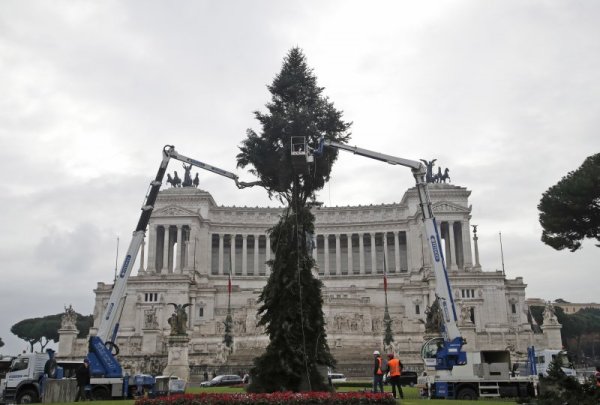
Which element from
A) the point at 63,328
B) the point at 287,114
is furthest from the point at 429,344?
the point at 63,328

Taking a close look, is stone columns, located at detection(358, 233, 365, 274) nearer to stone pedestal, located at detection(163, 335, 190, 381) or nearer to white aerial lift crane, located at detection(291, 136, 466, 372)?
stone pedestal, located at detection(163, 335, 190, 381)

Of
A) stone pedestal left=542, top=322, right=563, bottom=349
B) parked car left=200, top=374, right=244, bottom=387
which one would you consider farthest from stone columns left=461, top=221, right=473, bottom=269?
parked car left=200, top=374, right=244, bottom=387

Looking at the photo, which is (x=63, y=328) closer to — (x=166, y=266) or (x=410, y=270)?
(x=166, y=266)

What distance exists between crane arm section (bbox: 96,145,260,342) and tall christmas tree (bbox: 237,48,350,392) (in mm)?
2108

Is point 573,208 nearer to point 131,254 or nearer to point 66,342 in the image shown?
point 131,254

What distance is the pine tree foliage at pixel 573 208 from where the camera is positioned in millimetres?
45000

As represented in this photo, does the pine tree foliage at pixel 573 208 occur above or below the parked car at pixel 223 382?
above

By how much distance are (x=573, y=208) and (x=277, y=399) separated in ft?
107

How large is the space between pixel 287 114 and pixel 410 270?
7595 centimetres

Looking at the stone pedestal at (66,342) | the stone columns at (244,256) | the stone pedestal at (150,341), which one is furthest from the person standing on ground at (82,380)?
the stone columns at (244,256)

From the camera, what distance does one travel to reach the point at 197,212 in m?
107

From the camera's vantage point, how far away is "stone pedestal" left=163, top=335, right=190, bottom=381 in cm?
5012

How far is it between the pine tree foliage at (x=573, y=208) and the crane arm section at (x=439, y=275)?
17800mm

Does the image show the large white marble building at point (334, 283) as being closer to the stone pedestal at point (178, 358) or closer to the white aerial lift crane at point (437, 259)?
the stone pedestal at point (178, 358)
